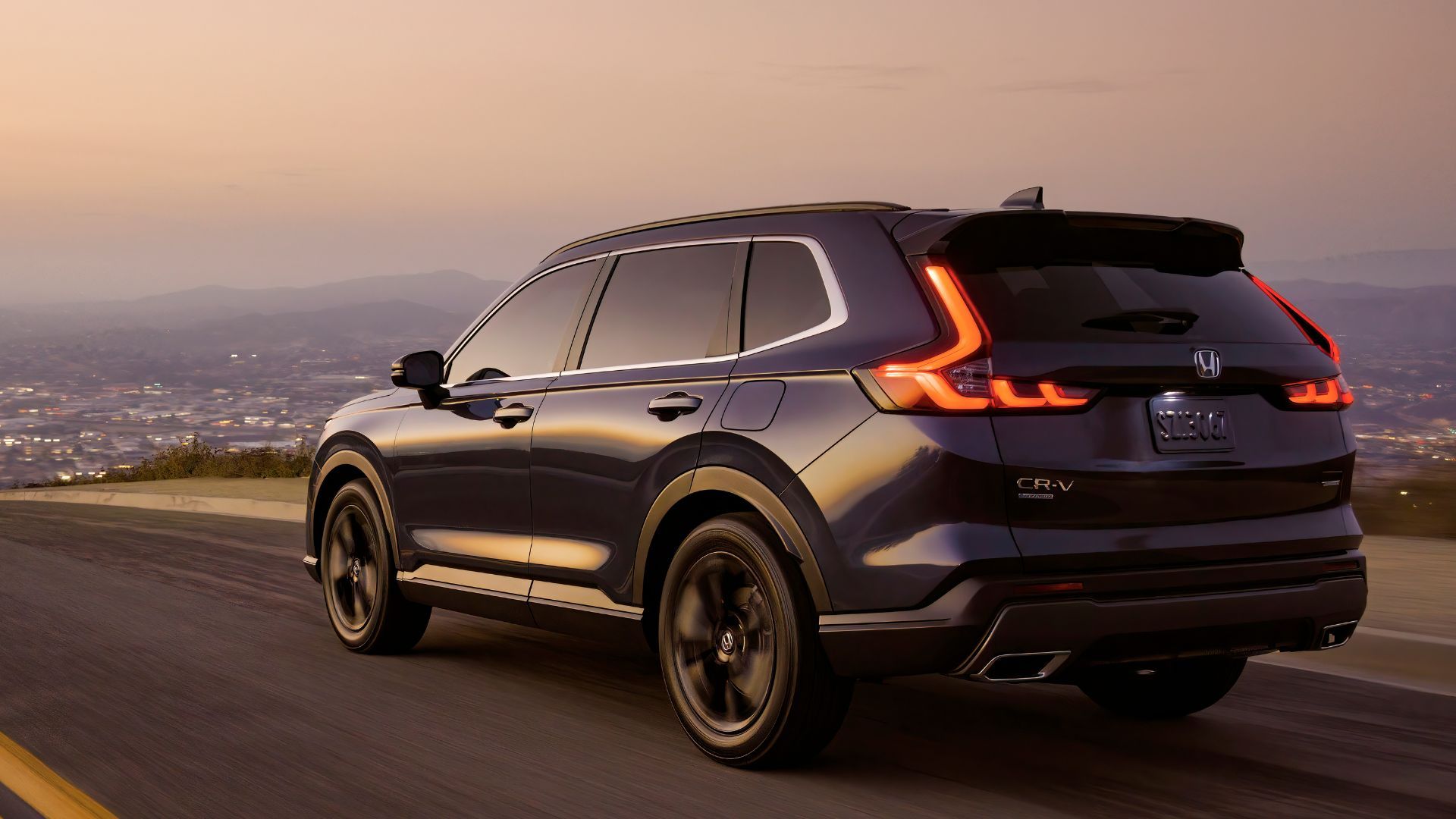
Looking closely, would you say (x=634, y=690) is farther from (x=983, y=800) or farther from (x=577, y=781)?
(x=983, y=800)

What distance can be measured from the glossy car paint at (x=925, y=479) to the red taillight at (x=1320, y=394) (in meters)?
0.04

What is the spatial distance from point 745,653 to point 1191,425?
66.8 inches

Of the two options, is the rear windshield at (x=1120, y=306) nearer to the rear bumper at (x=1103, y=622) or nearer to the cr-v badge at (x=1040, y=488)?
the cr-v badge at (x=1040, y=488)

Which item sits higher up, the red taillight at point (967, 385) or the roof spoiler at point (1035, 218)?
the roof spoiler at point (1035, 218)

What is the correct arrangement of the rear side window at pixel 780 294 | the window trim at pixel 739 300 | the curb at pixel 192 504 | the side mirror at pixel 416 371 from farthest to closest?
the curb at pixel 192 504
the side mirror at pixel 416 371
the rear side window at pixel 780 294
the window trim at pixel 739 300

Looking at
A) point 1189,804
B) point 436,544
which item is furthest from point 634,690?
point 1189,804

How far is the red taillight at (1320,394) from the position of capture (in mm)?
5000

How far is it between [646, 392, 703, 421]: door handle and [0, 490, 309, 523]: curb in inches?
423

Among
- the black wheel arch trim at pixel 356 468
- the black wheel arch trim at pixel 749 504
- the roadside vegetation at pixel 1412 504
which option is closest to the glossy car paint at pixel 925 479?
the black wheel arch trim at pixel 749 504

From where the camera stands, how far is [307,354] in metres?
58.7

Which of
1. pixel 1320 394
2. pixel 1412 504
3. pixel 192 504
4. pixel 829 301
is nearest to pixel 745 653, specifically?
pixel 829 301

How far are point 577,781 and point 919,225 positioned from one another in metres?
2.21

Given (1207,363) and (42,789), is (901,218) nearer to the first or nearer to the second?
(1207,363)

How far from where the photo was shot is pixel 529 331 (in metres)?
6.78
